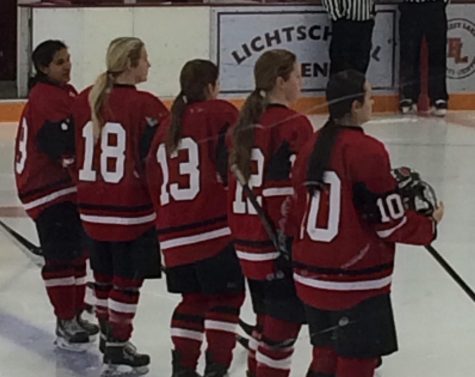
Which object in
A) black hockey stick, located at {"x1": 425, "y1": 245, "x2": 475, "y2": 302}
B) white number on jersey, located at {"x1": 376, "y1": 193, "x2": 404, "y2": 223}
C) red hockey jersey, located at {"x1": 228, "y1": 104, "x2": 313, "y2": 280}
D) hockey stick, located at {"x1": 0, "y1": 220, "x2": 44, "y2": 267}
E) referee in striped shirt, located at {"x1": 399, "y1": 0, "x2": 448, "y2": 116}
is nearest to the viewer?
white number on jersey, located at {"x1": 376, "y1": 193, "x2": 404, "y2": 223}

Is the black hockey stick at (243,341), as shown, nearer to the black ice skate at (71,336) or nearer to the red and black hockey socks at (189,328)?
the red and black hockey socks at (189,328)

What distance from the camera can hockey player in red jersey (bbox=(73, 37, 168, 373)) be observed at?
294 centimetres

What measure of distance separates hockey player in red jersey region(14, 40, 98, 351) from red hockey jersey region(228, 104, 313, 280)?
0.58m

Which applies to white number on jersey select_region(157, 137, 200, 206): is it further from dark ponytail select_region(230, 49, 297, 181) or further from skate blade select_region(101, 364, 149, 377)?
skate blade select_region(101, 364, 149, 377)

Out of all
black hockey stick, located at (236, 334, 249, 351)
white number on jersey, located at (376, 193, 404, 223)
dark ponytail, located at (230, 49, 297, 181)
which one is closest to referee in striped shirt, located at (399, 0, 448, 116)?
black hockey stick, located at (236, 334, 249, 351)

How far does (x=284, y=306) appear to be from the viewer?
263 cm

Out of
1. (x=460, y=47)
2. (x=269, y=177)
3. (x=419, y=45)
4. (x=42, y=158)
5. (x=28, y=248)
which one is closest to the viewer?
(x=269, y=177)

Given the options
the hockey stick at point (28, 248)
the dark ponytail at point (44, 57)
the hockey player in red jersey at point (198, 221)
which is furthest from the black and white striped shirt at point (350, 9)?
the hockey player in red jersey at point (198, 221)

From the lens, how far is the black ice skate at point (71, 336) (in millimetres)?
3232

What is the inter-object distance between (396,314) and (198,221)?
2.23 feet

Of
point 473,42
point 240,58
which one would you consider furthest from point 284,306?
point 473,42

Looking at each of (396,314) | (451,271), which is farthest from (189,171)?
(451,271)

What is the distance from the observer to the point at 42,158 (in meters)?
3.14

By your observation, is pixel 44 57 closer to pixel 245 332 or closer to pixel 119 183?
pixel 119 183
